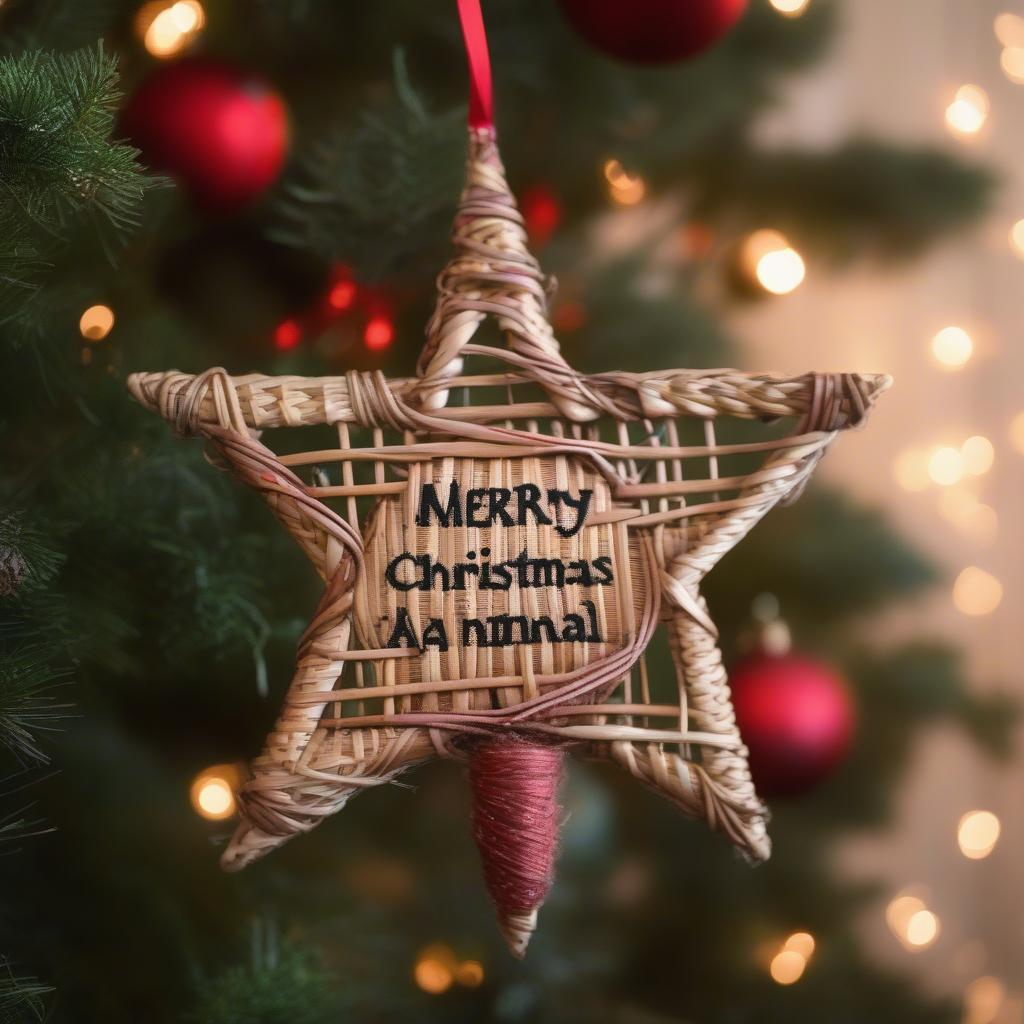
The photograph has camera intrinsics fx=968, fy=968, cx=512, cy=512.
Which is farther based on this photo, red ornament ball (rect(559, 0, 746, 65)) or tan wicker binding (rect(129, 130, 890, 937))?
red ornament ball (rect(559, 0, 746, 65))

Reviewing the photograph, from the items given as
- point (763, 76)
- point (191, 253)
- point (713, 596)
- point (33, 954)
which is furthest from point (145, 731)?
point (763, 76)

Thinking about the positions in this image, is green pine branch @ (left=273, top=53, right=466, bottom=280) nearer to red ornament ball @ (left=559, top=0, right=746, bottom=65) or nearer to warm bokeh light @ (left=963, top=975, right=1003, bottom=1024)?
red ornament ball @ (left=559, top=0, right=746, bottom=65)

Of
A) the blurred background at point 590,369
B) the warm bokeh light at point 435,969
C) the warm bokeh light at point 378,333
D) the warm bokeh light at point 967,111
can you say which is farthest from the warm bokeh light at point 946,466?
the warm bokeh light at point 435,969

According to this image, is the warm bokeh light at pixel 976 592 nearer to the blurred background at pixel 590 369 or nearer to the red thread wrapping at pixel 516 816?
the blurred background at pixel 590 369

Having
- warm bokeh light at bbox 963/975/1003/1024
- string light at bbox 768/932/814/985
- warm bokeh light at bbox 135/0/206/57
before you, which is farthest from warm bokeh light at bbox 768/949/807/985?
warm bokeh light at bbox 135/0/206/57

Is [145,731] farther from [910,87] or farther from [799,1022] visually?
[910,87]

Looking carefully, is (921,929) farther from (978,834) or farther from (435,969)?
(435,969)

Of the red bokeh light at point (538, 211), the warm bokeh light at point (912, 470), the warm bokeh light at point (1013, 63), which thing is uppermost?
the warm bokeh light at point (1013, 63)
